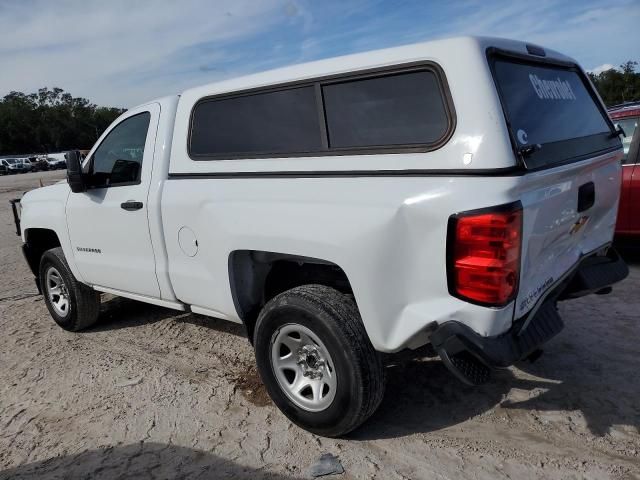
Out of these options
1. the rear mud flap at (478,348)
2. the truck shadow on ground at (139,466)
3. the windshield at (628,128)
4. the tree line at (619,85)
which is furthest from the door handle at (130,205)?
the tree line at (619,85)

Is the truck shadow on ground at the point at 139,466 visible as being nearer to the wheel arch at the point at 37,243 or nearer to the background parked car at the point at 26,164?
the wheel arch at the point at 37,243

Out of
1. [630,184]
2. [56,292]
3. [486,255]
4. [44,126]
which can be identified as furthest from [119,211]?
[44,126]

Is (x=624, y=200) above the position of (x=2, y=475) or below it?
above

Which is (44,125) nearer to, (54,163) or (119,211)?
(54,163)

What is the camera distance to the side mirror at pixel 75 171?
4.14 m

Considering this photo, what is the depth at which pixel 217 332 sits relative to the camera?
480 cm

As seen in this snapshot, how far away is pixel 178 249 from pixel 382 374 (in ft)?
5.28

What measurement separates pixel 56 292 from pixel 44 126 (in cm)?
9122

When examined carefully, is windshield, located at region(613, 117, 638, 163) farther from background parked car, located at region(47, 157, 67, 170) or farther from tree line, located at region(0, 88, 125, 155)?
tree line, located at region(0, 88, 125, 155)

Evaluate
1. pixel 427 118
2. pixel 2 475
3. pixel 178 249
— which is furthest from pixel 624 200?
pixel 2 475

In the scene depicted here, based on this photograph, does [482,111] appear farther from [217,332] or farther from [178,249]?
[217,332]

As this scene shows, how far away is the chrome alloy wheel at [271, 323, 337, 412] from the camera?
299 centimetres

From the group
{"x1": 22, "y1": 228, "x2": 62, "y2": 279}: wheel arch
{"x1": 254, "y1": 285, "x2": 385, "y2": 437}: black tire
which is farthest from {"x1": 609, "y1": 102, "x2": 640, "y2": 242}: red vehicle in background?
{"x1": 22, "y1": 228, "x2": 62, "y2": 279}: wheel arch

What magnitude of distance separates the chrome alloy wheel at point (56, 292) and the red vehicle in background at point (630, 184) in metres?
5.61
